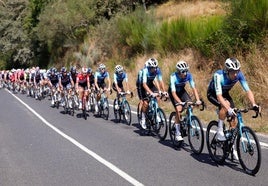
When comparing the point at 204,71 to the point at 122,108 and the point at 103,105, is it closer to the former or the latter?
the point at 103,105

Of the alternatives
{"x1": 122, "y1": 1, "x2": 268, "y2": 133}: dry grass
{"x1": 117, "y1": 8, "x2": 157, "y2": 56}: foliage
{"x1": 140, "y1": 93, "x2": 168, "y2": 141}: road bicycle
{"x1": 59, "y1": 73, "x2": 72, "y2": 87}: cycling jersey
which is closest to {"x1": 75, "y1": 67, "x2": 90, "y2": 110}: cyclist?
{"x1": 59, "y1": 73, "x2": 72, "y2": 87}: cycling jersey

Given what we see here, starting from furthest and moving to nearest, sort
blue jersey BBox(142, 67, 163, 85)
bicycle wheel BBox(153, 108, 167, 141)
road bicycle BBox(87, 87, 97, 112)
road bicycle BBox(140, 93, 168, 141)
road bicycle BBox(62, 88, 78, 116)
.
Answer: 1. road bicycle BBox(62, 88, 78, 116)
2. road bicycle BBox(87, 87, 97, 112)
3. blue jersey BBox(142, 67, 163, 85)
4. road bicycle BBox(140, 93, 168, 141)
5. bicycle wheel BBox(153, 108, 167, 141)

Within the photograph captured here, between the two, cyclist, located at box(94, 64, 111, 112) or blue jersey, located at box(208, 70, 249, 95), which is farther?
cyclist, located at box(94, 64, 111, 112)

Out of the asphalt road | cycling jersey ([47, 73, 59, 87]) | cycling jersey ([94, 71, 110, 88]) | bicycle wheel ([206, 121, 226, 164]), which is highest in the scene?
cycling jersey ([94, 71, 110, 88])

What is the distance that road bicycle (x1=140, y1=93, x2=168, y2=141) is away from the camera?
10.8 metres

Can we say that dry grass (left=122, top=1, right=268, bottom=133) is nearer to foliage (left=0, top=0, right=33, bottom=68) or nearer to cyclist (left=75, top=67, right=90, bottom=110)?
cyclist (left=75, top=67, right=90, bottom=110)

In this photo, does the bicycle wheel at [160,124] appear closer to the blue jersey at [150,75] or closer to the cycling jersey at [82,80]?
the blue jersey at [150,75]

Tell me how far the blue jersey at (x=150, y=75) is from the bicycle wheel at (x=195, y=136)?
248 cm

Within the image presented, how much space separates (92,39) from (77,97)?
910 inches

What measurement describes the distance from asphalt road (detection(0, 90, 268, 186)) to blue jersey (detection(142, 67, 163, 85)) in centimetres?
143

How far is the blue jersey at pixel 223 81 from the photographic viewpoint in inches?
309

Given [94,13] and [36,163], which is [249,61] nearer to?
[36,163]

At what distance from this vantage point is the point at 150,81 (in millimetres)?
11719

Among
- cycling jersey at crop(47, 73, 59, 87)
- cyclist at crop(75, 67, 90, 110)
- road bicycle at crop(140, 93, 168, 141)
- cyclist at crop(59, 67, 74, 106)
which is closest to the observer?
road bicycle at crop(140, 93, 168, 141)
